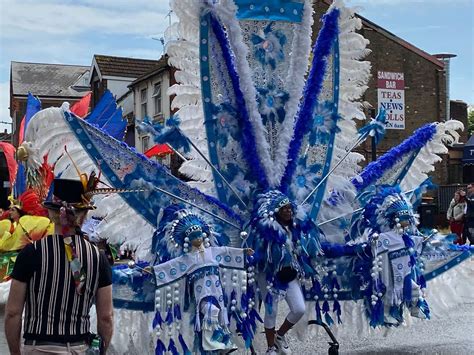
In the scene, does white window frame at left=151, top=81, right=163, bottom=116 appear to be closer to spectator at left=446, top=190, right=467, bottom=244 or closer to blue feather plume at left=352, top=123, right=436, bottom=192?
spectator at left=446, top=190, right=467, bottom=244

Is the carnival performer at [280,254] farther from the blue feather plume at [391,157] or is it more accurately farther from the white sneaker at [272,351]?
the blue feather plume at [391,157]

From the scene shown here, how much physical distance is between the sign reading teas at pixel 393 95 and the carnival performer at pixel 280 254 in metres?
22.2

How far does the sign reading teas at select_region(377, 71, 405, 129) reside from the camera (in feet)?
90.5

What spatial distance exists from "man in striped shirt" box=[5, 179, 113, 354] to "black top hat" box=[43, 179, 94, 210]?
0.15 ft

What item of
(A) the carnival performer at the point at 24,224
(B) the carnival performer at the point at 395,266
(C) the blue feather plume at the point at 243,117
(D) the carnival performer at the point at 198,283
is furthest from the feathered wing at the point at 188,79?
(A) the carnival performer at the point at 24,224

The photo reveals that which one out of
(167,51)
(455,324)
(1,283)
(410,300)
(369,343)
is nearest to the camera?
(410,300)

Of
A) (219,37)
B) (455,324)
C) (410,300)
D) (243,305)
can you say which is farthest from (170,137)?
(455,324)

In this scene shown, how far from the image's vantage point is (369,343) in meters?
7.05

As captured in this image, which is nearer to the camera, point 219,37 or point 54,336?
point 54,336

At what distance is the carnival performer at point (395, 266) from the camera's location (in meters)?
6.19

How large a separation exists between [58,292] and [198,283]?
2.31 m

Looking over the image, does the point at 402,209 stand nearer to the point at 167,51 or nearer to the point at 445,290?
the point at 445,290

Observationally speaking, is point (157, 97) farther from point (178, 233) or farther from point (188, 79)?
point (178, 233)

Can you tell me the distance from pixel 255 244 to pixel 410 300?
143 cm
